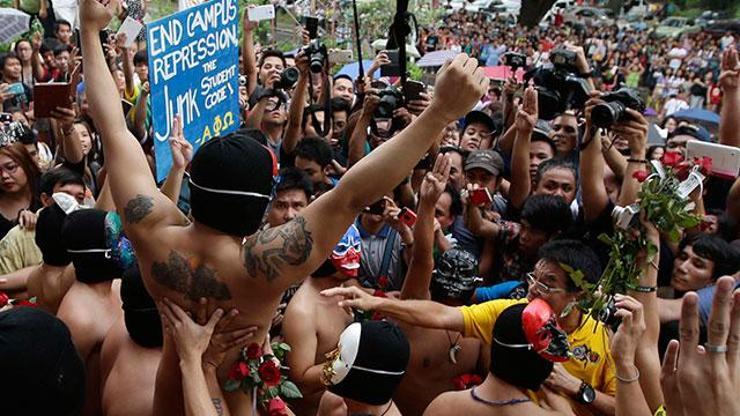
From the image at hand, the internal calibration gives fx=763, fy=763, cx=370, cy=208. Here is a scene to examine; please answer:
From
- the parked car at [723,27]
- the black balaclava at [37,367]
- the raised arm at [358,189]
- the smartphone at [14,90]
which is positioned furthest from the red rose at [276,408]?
the parked car at [723,27]

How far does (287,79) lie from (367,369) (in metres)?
3.89

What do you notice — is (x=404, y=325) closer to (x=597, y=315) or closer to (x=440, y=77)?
(x=597, y=315)

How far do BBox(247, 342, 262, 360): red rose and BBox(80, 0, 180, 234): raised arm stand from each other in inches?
18.7

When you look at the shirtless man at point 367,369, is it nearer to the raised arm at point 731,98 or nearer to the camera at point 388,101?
the camera at point 388,101

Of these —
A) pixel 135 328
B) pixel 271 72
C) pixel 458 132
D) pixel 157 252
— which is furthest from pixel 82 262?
pixel 458 132

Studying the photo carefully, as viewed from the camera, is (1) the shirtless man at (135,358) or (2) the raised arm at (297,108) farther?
(2) the raised arm at (297,108)

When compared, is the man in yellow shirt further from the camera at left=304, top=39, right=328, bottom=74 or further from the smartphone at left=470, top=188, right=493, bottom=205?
the camera at left=304, top=39, right=328, bottom=74

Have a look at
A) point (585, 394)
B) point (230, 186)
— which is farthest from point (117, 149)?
point (585, 394)

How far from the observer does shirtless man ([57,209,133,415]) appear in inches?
130

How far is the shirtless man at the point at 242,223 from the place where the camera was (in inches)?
85.6

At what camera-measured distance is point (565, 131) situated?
19.4ft

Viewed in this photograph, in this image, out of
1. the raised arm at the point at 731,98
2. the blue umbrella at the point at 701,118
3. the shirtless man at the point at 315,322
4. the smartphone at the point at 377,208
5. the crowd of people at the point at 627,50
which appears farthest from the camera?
the crowd of people at the point at 627,50

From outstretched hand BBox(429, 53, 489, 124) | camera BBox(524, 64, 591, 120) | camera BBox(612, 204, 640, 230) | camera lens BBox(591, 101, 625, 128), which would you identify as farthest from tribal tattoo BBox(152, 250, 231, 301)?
camera BBox(524, 64, 591, 120)

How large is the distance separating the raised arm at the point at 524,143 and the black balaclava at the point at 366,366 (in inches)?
96.4
